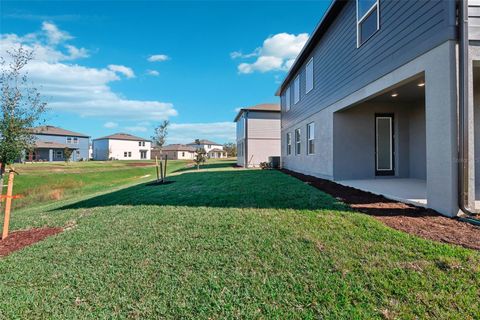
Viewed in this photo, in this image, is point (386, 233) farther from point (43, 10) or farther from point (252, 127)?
point (252, 127)

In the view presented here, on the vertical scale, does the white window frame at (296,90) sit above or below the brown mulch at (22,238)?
above

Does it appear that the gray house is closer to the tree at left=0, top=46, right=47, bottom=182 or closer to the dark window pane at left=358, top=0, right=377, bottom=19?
the dark window pane at left=358, top=0, right=377, bottom=19

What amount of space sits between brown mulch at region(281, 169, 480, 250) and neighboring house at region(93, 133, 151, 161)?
206 ft

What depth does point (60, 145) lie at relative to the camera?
47.8 metres

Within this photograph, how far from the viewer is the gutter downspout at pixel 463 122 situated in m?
3.97

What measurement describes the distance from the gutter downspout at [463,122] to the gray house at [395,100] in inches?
0.5

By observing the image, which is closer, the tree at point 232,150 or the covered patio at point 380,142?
the covered patio at point 380,142

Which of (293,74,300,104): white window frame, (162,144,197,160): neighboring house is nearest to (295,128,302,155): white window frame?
(293,74,300,104): white window frame

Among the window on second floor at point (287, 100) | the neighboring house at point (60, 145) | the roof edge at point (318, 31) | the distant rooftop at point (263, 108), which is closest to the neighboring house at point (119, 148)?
the neighboring house at point (60, 145)

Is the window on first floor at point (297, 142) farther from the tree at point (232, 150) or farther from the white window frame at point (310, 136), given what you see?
the tree at point (232, 150)

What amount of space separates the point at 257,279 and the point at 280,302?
1.29ft

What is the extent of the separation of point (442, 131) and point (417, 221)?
1669 mm

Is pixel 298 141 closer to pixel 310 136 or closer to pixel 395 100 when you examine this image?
pixel 310 136

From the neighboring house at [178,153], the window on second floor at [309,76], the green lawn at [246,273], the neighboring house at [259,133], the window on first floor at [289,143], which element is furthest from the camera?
the neighboring house at [178,153]
